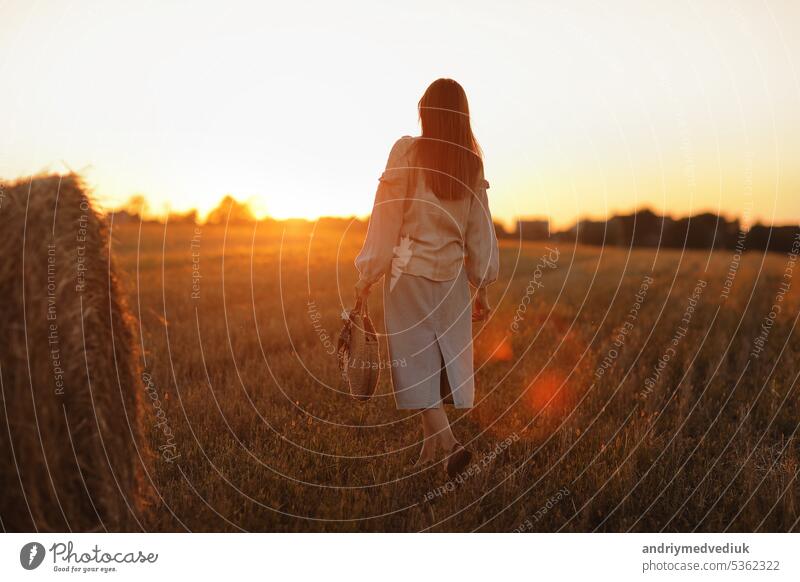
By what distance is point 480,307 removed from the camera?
16.4 feet

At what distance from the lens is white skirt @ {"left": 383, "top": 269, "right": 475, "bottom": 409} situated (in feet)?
15.4

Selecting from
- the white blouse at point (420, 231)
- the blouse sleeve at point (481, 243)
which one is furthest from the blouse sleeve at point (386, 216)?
the blouse sleeve at point (481, 243)

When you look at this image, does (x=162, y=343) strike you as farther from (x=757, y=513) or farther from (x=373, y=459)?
(x=757, y=513)

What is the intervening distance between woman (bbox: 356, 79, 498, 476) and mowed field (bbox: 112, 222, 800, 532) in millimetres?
470

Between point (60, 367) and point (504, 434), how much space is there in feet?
10.9

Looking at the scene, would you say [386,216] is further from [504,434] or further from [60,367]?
[60,367]

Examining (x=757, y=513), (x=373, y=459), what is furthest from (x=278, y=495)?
(x=757, y=513)

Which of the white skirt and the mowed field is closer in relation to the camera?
the mowed field

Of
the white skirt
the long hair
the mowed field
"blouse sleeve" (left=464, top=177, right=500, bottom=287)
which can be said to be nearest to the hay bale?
the mowed field

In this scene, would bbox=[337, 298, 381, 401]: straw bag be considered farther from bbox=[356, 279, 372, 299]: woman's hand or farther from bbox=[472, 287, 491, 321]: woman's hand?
bbox=[472, 287, 491, 321]: woman's hand

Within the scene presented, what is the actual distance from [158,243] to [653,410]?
2380 centimetres

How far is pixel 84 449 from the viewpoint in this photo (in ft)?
9.90

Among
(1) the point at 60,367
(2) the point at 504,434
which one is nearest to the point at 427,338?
(2) the point at 504,434

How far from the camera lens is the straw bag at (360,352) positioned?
4695 mm
